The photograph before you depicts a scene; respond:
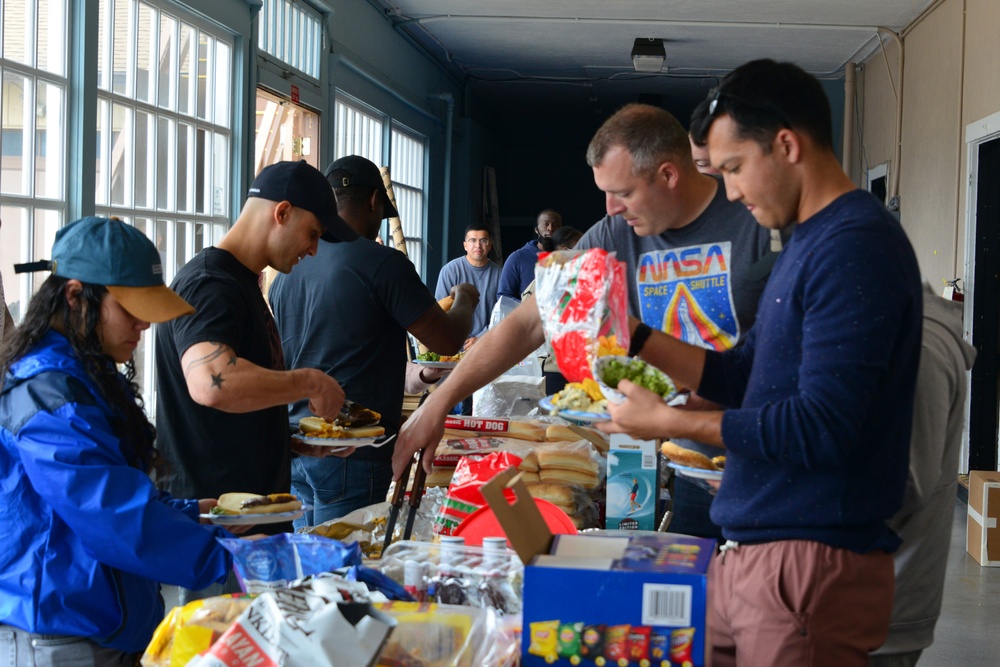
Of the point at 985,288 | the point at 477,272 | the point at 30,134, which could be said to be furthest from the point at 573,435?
the point at 985,288

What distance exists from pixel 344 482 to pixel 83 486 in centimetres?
150

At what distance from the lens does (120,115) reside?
439 cm

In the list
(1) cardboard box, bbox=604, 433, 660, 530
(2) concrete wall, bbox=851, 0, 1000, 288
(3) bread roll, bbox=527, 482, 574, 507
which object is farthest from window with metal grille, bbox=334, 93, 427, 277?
(1) cardboard box, bbox=604, 433, 660, 530

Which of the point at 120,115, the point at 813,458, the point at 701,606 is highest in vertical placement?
the point at 120,115

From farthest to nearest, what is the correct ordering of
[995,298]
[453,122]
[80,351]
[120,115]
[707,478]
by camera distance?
1. [453,122]
2. [995,298]
3. [120,115]
4. [707,478]
5. [80,351]

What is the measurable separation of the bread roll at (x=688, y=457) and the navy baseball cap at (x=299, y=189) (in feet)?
3.55

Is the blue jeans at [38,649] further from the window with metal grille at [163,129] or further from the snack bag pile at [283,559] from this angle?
the window with metal grille at [163,129]

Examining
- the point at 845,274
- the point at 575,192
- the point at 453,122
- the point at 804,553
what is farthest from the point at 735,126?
the point at 575,192

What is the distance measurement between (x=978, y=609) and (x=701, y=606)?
3827 mm

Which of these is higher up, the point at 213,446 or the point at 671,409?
the point at 671,409

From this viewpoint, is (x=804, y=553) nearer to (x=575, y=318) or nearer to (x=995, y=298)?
(x=575, y=318)

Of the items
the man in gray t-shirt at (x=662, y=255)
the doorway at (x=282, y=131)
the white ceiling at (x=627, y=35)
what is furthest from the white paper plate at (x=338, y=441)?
the white ceiling at (x=627, y=35)

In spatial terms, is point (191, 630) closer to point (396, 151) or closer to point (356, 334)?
point (356, 334)

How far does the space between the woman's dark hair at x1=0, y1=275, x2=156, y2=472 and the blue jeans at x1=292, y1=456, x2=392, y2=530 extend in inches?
49.9
